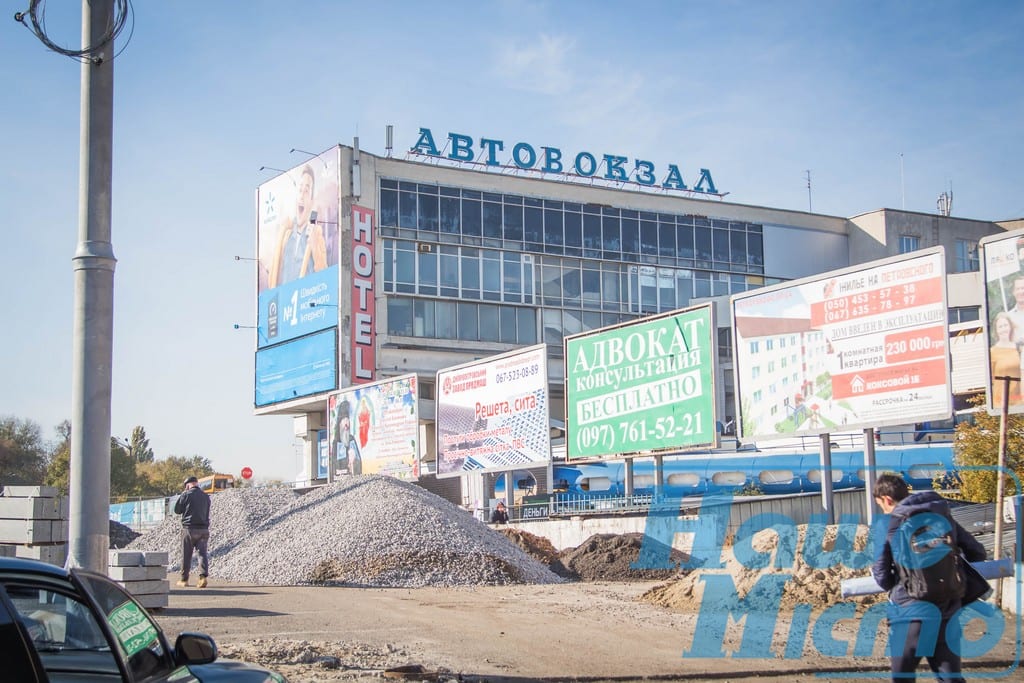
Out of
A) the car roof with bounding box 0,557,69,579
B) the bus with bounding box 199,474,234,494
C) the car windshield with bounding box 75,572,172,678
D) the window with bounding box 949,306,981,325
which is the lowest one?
the car windshield with bounding box 75,572,172,678

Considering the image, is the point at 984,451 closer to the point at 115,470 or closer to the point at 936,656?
the point at 936,656

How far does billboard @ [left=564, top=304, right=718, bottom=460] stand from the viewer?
27938 millimetres

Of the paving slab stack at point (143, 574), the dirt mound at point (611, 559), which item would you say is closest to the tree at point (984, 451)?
the dirt mound at point (611, 559)

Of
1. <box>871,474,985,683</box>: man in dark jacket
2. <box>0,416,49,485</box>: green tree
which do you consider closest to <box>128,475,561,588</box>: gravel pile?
<box>871,474,985,683</box>: man in dark jacket

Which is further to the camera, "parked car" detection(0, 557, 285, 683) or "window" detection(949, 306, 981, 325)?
"window" detection(949, 306, 981, 325)

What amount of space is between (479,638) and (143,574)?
4426 mm

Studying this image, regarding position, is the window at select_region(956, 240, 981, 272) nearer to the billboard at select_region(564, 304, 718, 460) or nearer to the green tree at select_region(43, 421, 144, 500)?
the billboard at select_region(564, 304, 718, 460)

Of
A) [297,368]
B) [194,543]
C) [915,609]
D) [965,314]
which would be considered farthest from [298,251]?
[915,609]

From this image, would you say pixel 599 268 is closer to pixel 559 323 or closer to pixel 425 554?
pixel 559 323

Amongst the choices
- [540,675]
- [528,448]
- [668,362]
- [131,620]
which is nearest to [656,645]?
[540,675]

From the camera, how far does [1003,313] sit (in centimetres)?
2123

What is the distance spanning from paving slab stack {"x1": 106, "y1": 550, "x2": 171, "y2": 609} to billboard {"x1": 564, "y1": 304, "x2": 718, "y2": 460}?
16.7m

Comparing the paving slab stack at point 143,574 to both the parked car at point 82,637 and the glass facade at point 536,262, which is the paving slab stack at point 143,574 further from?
the glass facade at point 536,262

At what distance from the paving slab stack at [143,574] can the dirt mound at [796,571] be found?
7300mm
